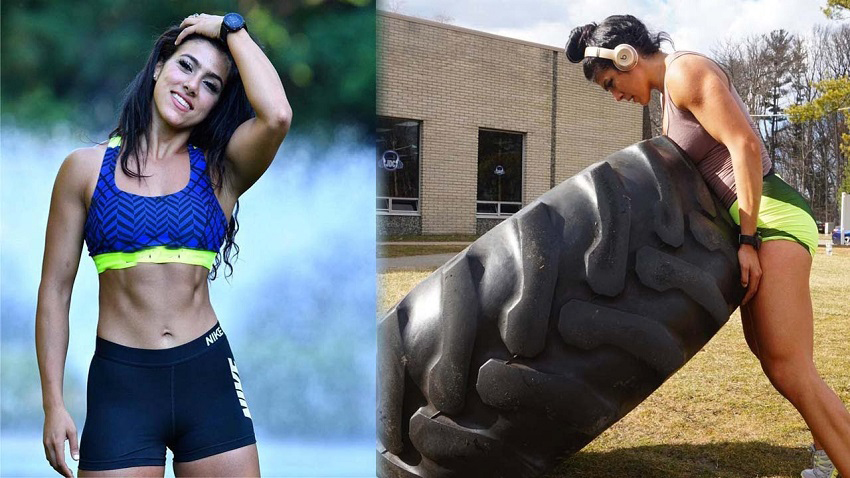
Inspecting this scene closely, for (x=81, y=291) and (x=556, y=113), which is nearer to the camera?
(x=81, y=291)

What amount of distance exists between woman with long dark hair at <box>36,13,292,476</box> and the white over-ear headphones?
2.57ft

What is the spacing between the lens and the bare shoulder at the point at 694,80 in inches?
61.5

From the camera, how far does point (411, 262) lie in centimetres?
219

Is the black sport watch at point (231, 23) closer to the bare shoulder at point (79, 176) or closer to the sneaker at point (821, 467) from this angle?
the bare shoulder at point (79, 176)

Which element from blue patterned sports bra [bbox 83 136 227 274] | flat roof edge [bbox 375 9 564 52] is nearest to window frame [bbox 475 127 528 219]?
flat roof edge [bbox 375 9 564 52]

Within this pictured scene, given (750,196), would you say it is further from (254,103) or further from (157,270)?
(157,270)

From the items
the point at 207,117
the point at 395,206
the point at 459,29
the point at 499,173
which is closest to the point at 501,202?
the point at 499,173

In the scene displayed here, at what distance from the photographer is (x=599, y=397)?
1501mm

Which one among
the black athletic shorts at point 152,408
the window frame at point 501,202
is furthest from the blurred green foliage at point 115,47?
the black athletic shorts at point 152,408

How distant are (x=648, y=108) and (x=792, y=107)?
0.96 metres

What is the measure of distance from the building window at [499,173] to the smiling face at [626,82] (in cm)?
57

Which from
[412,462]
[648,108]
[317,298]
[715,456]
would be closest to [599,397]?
[412,462]

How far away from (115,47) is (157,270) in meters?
1.13

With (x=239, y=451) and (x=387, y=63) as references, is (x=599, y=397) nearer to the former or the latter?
(x=239, y=451)
